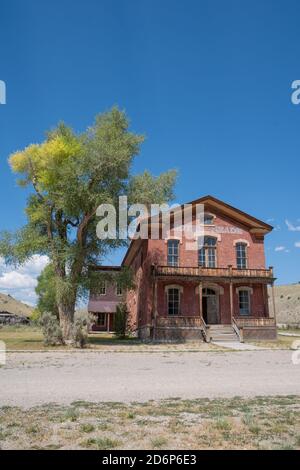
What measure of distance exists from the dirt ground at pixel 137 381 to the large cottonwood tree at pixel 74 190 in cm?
998

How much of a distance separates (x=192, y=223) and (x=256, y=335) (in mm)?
9269

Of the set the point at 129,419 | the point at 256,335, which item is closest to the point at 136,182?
the point at 256,335

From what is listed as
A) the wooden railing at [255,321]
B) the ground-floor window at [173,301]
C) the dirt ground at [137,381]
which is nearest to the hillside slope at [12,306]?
the ground-floor window at [173,301]

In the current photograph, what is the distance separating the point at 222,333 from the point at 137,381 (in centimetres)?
1893

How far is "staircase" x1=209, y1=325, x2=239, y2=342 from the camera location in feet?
87.8

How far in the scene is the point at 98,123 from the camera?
25547mm

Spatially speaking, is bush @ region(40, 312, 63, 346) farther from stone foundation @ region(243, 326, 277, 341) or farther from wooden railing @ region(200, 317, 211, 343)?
stone foundation @ region(243, 326, 277, 341)

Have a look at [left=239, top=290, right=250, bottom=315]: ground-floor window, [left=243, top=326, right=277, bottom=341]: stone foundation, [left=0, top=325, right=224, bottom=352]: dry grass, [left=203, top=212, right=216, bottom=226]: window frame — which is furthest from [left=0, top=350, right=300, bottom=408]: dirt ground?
[left=203, top=212, right=216, bottom=226]: window frame

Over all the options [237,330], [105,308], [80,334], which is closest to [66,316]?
[80,334]

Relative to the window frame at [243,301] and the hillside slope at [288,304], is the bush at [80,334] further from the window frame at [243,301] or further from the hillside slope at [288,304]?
the hillside slope at [288,304]

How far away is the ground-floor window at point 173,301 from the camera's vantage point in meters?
28.5

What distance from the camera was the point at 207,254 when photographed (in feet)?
98.5

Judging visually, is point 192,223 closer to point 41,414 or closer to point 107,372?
point 107,372
